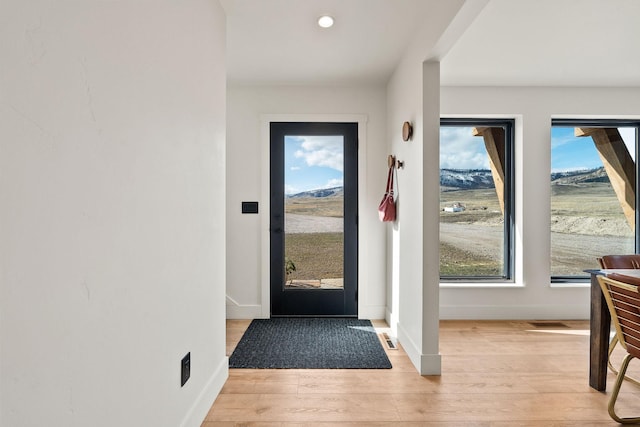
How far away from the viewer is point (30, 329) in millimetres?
814

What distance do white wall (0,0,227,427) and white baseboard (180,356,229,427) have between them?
37mm

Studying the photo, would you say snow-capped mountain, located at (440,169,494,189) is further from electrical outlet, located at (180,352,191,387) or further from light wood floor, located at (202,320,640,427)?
electrical outlet, located at (180,352,191,387)

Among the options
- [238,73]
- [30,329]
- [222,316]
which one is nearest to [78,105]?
[30,329]

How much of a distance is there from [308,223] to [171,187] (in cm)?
241

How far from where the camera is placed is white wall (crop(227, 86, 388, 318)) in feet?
12.7

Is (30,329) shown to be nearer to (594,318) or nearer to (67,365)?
(67,365)

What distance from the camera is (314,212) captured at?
394cm

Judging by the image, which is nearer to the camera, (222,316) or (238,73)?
(222,316)

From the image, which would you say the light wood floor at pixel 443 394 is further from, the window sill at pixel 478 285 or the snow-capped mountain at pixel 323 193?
the snow-capped mountain at pixel 323 193

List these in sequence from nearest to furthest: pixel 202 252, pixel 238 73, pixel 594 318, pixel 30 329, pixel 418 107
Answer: pixel 30 329, pixel 202 252, pixel 594 318, pixel 418 107, pixel 238 73

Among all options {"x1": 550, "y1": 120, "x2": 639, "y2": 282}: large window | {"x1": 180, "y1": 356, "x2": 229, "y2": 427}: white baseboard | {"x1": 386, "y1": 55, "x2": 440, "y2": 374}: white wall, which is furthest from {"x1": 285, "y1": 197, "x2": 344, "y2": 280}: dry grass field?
{"x1": 550, "y1": 120, "x2": 639, "y2": 282}: large window

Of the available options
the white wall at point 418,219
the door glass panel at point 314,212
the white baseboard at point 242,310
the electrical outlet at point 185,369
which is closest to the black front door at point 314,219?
the door glass panel at point 314,212

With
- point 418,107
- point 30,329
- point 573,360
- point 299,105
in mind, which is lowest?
point 573,360

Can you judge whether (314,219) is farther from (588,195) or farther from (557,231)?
(588,195)
